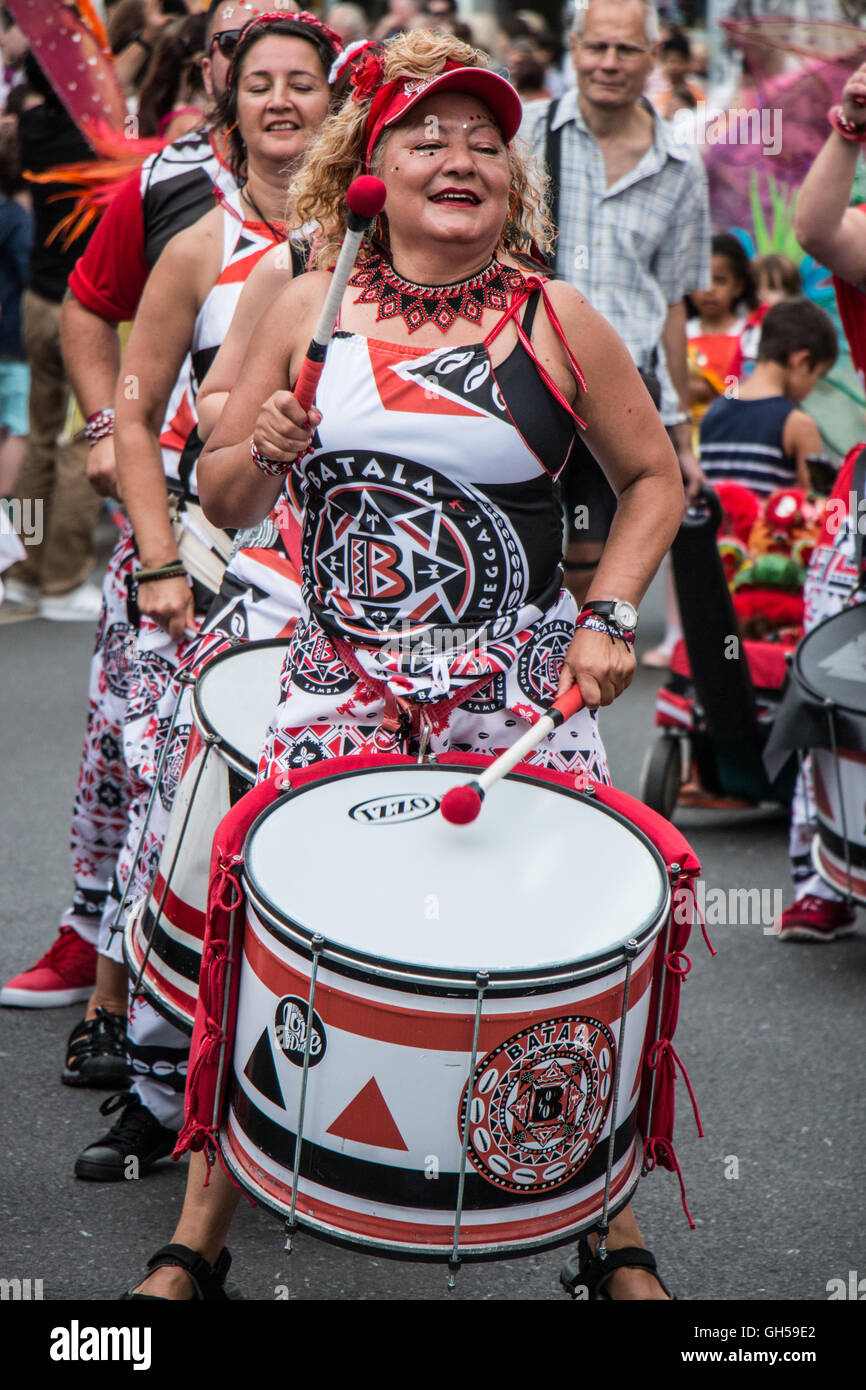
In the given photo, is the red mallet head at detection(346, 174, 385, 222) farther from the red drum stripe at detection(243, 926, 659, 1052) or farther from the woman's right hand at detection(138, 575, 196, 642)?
the woman's right hand at detection(138, 575, 196, 642)

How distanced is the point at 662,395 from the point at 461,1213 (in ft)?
11.0

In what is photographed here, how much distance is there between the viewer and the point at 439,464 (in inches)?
87.8

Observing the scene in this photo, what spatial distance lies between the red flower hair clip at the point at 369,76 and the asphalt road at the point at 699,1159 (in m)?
1.15

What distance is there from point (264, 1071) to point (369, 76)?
1386 mm

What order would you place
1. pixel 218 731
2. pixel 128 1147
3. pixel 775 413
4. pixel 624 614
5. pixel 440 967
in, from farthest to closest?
pixel 775 413 → pixel 128 1147 → pixel 218 731 → pixel 624 614 → pixel 440 967

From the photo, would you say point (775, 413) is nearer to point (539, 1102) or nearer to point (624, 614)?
point (624, 614)

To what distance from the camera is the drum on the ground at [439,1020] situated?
1874mm

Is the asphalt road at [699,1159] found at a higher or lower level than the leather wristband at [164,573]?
lower

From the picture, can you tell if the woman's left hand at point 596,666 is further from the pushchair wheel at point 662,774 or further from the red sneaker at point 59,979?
the pushchair wheel at point 662,774

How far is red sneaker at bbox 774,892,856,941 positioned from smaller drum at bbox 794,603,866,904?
1.06ft

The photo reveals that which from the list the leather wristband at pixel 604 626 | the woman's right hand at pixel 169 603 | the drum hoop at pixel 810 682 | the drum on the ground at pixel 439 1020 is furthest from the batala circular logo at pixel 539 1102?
the drum hoop at pixel 810 682

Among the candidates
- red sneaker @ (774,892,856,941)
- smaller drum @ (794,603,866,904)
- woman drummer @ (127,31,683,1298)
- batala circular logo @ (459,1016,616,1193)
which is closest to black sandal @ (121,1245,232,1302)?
woman drummer @ (127,31,683,1298)

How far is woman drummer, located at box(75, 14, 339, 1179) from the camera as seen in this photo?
10.0ft

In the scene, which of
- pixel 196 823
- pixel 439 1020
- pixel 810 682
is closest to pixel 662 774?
pixel 810 682
